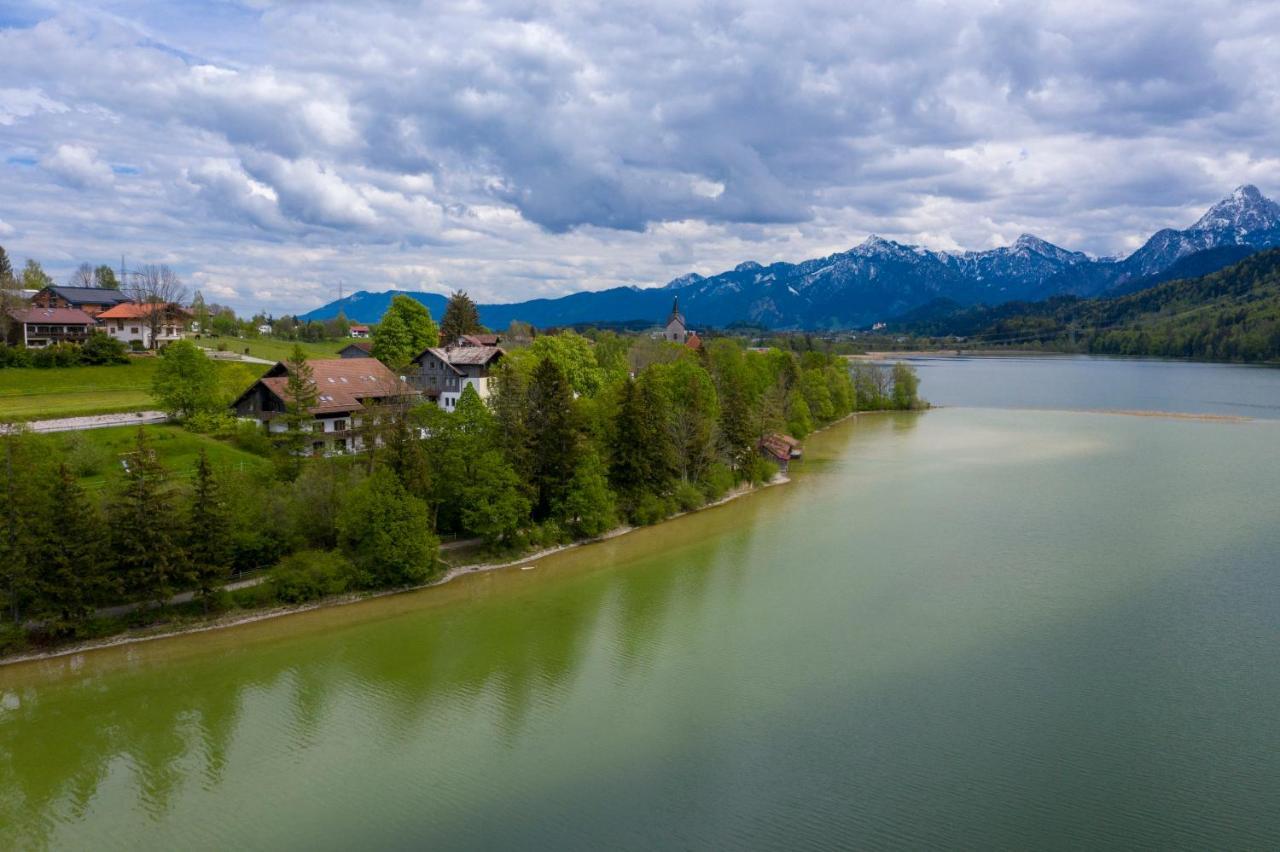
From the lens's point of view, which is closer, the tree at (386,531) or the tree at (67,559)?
the tree at (67,559)

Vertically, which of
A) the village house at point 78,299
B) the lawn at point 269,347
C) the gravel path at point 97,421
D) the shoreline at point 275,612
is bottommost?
the shoreline at point 275,612

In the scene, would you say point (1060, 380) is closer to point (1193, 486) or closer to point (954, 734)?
point (1193, 486)

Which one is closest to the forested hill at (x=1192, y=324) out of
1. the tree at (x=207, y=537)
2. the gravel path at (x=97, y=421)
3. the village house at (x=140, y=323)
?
the village house at (x=140, y=323)

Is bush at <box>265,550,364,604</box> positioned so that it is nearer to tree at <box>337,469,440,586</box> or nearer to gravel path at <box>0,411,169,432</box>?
tree at <box>337,469,440,586</box>

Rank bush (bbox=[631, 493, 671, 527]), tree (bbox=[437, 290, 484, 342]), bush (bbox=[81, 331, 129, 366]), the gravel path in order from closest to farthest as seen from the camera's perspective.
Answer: the gravel path
bush (bbox=[631, 493, 671, 527])
bush (bbox=[81, 331, 129, 366])
tree (bbox=[437, 290, 484, 342])

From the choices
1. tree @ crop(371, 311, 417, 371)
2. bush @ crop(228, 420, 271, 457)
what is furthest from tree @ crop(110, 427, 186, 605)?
tree @ crop(371, 311, 417, 371)

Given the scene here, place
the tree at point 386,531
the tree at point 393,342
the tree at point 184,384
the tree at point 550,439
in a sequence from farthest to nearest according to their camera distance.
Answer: the tree at point 393,342 < the tree at point 184,384 < the tree at point 550,439 < the tree at point 386,531

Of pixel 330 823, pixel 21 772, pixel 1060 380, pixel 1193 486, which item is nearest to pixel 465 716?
pixel 330 823

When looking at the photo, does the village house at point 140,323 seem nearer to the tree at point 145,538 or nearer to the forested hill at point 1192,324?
the tree at point 145,538
